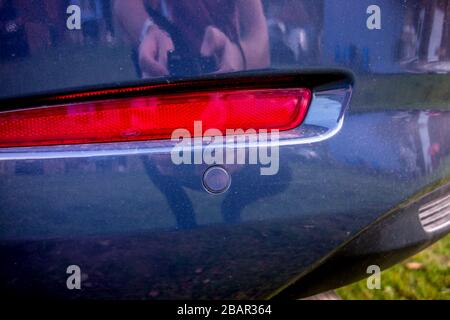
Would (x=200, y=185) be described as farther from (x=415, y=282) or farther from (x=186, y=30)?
(x=415, y=282)

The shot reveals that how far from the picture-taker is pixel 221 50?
1063 mm

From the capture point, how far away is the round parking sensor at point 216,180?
1120mm

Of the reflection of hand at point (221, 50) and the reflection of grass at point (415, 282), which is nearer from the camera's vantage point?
the reflection of hand at point (221, 50)

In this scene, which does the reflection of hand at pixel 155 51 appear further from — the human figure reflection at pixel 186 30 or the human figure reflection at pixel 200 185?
the human figure reflection at pixel 200 185

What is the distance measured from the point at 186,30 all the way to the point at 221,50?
0.27 ft

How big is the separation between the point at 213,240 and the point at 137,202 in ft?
0.63

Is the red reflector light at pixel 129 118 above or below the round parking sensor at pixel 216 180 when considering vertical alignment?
above

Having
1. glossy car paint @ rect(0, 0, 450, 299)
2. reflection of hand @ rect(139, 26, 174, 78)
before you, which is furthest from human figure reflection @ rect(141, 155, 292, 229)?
reflection of hand @ rect(139, 26, 174, 78)

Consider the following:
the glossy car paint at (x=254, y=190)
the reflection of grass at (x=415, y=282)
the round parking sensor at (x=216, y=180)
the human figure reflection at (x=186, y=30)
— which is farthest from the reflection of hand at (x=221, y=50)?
the reflection of grass at (x=415, y=282)

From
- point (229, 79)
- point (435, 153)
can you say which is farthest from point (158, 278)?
point (435, 153)

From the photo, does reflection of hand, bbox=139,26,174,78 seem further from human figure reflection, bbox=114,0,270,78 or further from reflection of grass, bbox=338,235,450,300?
reflection of grass, bbox=338,235,450,300

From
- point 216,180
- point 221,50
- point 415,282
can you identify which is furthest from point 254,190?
point 415,282

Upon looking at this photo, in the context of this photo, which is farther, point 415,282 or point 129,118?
point 415,282
